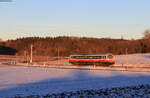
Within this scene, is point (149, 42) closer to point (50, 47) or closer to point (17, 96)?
point (50, 47)

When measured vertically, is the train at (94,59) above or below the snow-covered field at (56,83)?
above

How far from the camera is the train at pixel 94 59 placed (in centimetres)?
6662

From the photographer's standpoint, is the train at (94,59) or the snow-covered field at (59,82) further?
the train at (94,59)

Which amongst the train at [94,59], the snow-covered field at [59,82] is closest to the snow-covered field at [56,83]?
the snow-covered field at [59,82]

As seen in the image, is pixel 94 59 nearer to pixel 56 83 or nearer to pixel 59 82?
pixel 59 82

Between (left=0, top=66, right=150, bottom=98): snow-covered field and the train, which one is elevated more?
the train

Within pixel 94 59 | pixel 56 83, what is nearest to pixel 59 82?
pixel 56 83

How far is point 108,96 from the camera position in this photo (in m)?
18.3

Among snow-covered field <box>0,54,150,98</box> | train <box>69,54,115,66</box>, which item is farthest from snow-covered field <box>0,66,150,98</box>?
train <box>69,54,115,66</box>

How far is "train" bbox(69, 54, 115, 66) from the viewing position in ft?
219

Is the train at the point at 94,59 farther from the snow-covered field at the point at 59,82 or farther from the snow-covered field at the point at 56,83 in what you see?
the snow-covered field at the point at 56,83

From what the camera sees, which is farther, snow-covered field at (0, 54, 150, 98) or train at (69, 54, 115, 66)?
train at (69, 54, 115, 66)

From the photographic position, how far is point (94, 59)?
6838cm

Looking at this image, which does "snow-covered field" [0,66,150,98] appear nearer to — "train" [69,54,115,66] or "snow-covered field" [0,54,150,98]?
"snow-covered field" [0,54,150,98]
